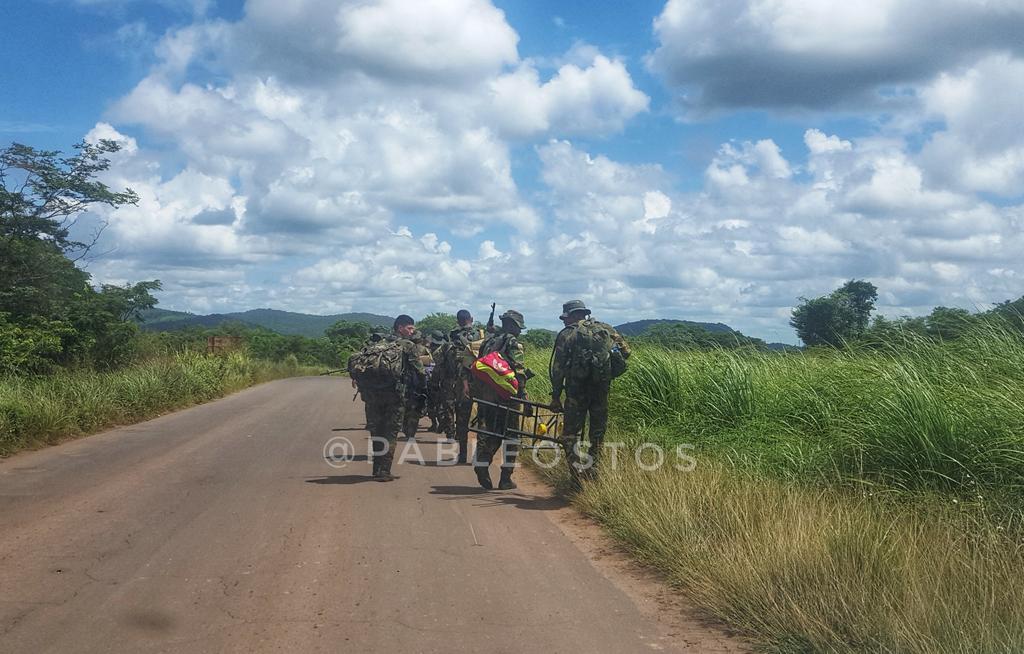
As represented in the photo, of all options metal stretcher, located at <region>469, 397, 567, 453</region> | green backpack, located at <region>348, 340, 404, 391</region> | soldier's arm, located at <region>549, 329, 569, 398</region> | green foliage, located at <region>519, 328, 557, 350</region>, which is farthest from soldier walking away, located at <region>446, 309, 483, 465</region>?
green foliage, located at <region>519, 328, 557, 350</region>

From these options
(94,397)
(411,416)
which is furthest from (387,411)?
(94,397)

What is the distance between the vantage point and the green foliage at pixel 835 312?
13.4m

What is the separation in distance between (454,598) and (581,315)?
4733mm

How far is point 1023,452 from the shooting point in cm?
628

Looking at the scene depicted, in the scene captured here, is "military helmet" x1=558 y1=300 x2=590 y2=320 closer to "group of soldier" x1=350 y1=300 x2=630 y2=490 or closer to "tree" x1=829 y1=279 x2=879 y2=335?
"group of soldier" x1=350 y1=300 x2=630 y2=490

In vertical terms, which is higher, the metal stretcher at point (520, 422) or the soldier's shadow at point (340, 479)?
the metal stretcher at point (520, 422)

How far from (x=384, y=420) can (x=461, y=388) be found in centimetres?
200

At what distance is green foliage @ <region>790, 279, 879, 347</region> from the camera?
44.1 feet

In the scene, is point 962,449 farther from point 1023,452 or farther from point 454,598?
point 454,598

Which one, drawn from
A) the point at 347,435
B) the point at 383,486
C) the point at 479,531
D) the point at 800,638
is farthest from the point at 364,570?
the point at 347,435

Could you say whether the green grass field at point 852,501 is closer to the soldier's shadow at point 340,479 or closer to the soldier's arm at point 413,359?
the soldier's arm at point 413,359

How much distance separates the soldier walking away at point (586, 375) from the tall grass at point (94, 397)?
8304mm

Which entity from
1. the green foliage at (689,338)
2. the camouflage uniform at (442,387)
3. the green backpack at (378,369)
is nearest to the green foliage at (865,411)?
the green foliage at (689,338)

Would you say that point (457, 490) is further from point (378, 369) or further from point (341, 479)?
point (378, 369)
